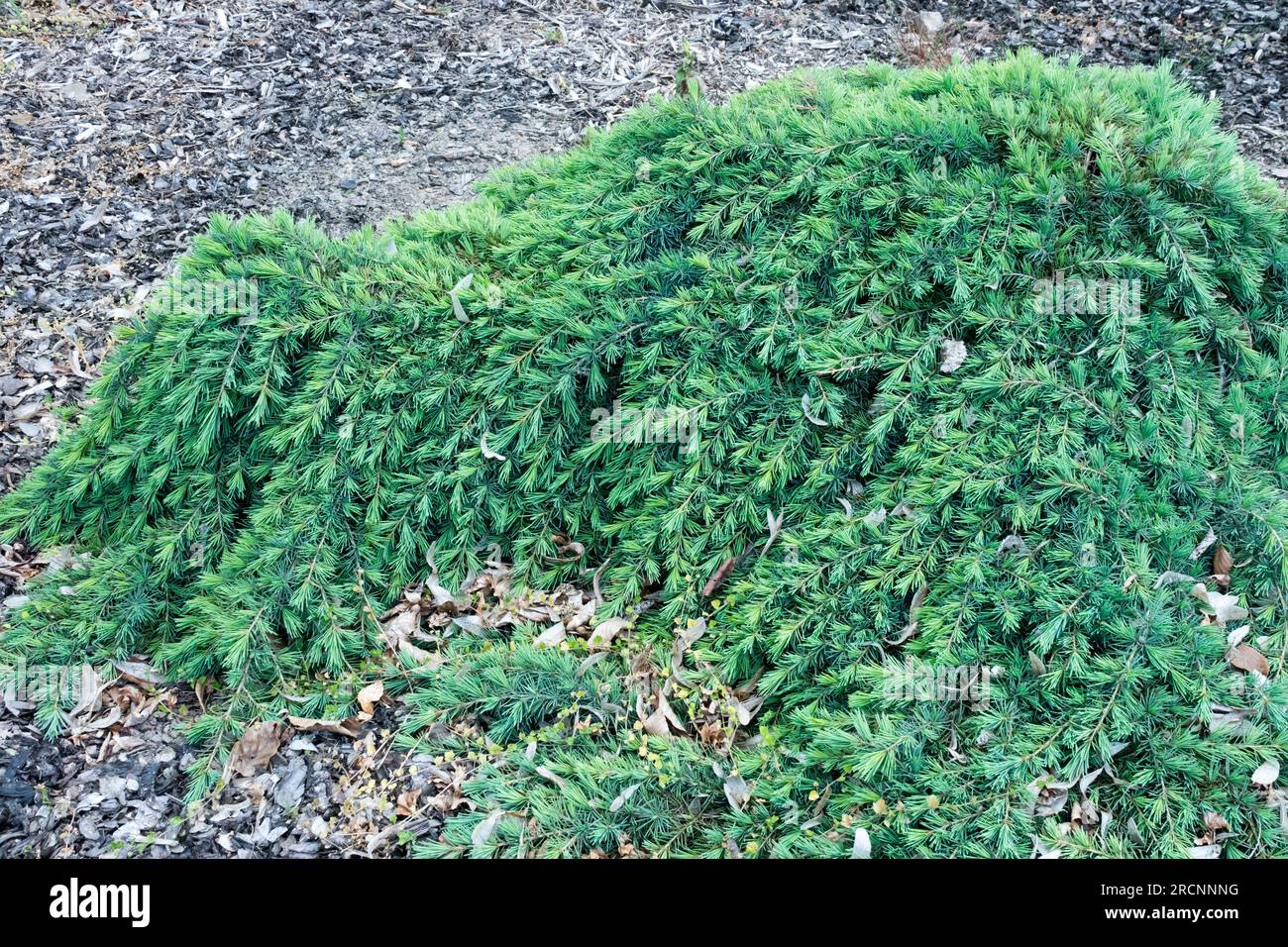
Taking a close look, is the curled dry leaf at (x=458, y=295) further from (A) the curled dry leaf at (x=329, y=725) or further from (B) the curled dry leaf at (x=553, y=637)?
(A) the curled dry leaf at (x=329, y=725)

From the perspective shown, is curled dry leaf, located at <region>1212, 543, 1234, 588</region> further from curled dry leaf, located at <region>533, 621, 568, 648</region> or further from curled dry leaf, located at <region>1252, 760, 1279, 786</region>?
curled dry leaf, located at <region>533, 621, 568, 648</region>

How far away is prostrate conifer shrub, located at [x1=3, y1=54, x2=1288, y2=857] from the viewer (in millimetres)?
2457

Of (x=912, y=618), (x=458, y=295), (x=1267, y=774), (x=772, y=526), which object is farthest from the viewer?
(x=458, y=295)

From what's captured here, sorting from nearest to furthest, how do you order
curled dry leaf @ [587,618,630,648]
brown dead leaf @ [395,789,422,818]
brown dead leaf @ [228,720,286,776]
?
brown dead leaf @ [395,789,422,818] → brown dead leaf @ [228,720,286,776] → curled dry leaf @ [587,618,630,648]

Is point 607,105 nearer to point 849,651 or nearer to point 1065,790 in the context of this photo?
point 849,651

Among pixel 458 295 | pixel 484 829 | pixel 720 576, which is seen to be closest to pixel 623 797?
pixel 484 829

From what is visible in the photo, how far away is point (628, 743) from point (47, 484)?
2358mm

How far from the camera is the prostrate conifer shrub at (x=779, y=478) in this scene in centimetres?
246

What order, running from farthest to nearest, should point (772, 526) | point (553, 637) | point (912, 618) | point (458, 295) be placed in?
point (458, 295), point (553, 637), point (772, 526), point (912, 618)

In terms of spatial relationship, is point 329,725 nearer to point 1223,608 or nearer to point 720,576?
point 720,576

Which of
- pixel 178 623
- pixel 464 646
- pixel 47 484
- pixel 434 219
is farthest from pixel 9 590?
pixel 434 219

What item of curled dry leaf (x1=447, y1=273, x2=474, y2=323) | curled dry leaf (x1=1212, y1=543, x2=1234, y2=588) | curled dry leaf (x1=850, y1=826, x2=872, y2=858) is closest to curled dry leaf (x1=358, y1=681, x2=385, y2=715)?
curled dry leaf (x1=447, y1=273, x2=474, y2=323)

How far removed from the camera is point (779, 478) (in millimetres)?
2879

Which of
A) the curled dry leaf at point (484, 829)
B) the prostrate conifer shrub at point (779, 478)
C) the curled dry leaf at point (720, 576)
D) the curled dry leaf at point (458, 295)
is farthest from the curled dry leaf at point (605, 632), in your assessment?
the curled dry leaf at point (458, 295)
